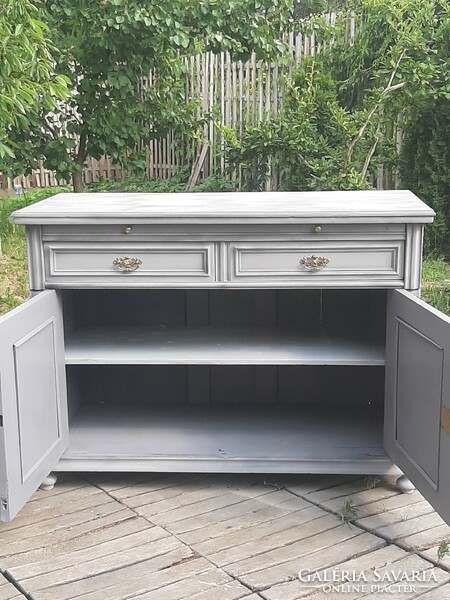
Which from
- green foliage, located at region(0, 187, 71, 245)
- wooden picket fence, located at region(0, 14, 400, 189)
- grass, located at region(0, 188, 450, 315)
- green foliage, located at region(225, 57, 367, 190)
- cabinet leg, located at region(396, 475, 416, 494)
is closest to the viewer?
cabinet leg, located at region(396, 475, 416, 494)

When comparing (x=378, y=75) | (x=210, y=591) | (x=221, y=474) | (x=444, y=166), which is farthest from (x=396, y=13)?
(x=210, y=591)

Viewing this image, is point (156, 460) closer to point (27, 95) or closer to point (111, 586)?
point (111, 586)

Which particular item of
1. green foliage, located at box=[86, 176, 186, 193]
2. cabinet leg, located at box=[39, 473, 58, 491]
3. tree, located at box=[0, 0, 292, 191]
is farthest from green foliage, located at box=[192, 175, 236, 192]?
cabinet leg, located at box=[39, 473, 58, 491]

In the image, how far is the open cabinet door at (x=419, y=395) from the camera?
1.93 meters

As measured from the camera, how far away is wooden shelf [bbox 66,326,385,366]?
248cm

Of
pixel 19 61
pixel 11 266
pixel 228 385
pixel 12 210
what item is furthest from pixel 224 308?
pixel 12 210

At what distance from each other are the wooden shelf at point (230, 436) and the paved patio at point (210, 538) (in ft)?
0.34

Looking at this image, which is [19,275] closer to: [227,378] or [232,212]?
[227,378]

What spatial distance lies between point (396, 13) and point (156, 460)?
3842 mm

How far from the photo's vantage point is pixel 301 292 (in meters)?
3.04

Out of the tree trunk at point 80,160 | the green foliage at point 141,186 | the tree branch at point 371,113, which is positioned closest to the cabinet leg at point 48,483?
the tree trunk at point 80,160

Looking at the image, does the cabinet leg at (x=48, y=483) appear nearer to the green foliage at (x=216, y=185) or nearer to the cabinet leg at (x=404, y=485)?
the cabinet leg at (x=404, y=485)

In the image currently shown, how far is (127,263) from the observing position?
7.88 feet

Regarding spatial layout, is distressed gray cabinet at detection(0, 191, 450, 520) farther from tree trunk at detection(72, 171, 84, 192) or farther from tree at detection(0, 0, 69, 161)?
tree trunk at detection(72, 171, 84, 192)
